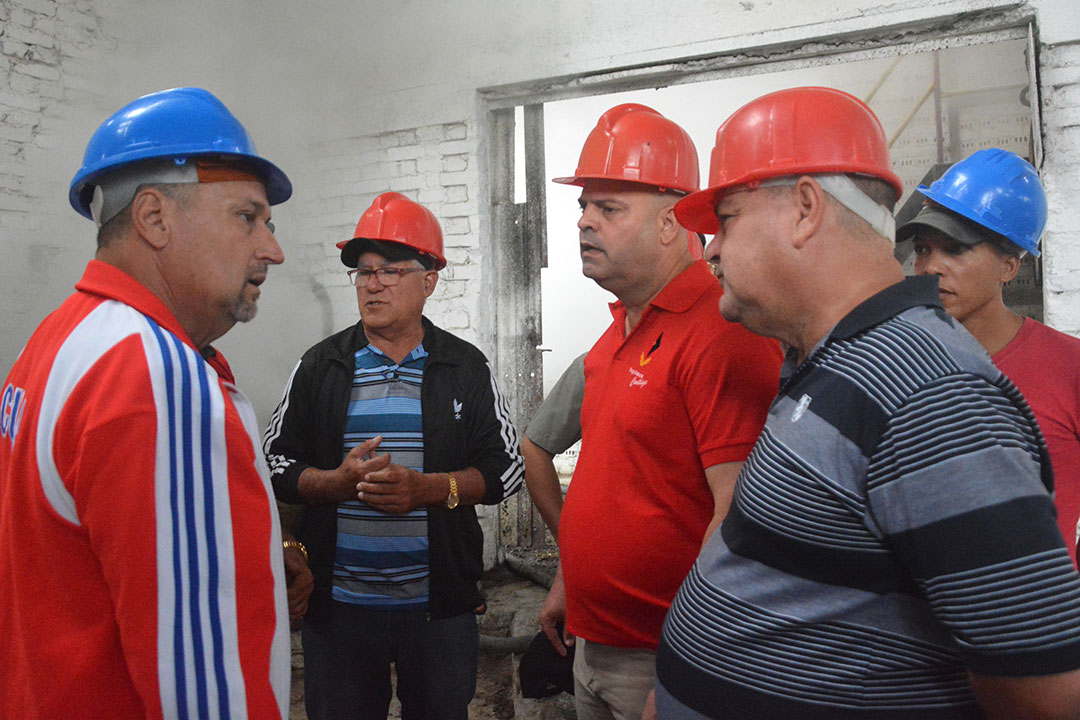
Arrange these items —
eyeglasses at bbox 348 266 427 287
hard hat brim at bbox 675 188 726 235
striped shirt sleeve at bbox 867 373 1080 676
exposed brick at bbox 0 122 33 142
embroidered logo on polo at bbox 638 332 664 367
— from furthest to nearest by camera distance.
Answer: exposed brick at bbox 0 122 33 142 → eyeglasses at bbox 348 266 427 287 → embroidered logo on polo at bbox 638 332 664 367 → hard hat brim at bbox 675 188 726 235 → striped shirt sleeve at bbox 867 373 1080 676

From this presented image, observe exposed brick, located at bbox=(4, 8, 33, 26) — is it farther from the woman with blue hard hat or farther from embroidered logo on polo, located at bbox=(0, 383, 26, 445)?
the woman with blue hard hat

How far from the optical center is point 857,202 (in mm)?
1232

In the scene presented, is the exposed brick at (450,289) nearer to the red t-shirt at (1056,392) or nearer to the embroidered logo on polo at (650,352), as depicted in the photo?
the embroidered logo on polo at (650,352)

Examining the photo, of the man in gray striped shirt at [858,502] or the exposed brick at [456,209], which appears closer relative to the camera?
the man in gray striped shirt at [858,502]

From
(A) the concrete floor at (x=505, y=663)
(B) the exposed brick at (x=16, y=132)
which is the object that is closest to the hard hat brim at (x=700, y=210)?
(A) the concrete floor at (x=505, y=663)

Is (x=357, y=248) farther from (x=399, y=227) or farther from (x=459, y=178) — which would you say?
(x=459, y=178)

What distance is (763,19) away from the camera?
3850 mm

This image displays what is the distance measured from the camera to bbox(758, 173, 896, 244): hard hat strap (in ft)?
4.03

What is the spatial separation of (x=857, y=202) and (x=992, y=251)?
3.98 feet

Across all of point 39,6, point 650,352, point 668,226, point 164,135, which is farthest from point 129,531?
point 39,6

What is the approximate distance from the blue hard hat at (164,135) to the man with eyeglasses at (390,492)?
119cm

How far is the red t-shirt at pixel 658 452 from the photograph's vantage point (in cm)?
166

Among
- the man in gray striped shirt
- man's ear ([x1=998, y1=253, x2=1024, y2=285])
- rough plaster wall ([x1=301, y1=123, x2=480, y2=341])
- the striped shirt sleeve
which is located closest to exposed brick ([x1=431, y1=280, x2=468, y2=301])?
rough plaster wall ([x1=301, y1=123, x2=480, y2=341])

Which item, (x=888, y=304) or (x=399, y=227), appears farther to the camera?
(x=399, y=227)
